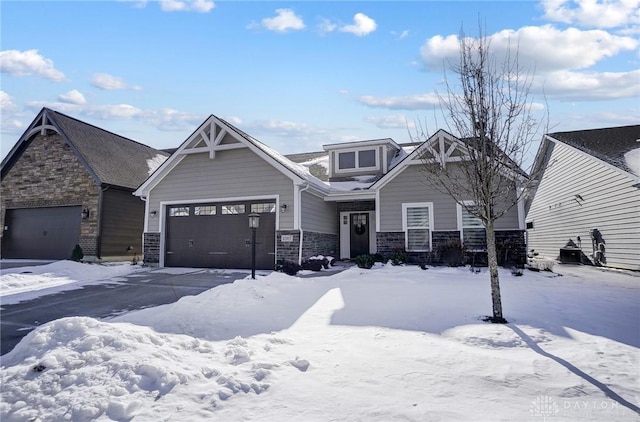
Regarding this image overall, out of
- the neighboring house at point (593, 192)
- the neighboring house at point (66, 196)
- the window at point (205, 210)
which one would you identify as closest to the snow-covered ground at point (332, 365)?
the neighboring house at point (593, 192)

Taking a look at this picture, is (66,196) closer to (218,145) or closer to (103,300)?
(218,145)

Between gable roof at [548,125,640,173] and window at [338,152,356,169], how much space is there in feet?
28.4

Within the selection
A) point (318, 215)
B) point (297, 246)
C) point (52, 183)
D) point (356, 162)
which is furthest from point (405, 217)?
point (52, 183)

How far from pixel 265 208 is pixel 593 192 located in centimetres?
1198

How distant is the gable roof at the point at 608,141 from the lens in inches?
470

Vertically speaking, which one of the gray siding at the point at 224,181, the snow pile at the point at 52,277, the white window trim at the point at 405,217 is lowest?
the snow pile at the point at 52,277

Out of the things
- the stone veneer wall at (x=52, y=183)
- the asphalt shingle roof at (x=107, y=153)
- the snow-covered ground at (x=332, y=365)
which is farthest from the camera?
the asphalt shingle roof at (x=107, y=153)

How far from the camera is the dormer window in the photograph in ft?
51.8

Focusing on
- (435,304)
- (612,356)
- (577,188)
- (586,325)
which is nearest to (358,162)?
(577,188)

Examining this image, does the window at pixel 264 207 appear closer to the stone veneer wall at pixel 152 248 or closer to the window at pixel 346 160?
the stone veneer wall at pixel 152 248

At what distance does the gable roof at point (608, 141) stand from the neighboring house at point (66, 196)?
63.6ft

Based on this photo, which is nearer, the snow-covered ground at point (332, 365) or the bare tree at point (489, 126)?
the snow-covered ground at point (332, 365)

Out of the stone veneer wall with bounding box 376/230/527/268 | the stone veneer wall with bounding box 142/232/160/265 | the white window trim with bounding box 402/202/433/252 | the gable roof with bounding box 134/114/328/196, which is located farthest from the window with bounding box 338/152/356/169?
the stone veneer wall with bounding box 142/232/160/265

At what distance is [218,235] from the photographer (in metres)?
13.3
